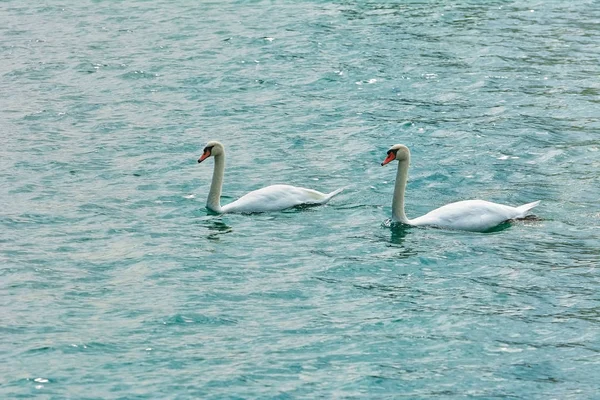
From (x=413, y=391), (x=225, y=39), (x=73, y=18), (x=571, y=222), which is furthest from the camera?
(x=73, y=18)

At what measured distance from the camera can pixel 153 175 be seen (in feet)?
63.9

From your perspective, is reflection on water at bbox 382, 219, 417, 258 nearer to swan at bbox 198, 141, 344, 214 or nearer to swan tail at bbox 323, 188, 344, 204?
swan tail at bbox 323, 188, 344, 204

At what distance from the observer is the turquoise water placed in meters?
12.8

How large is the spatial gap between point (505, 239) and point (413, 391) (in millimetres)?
4682

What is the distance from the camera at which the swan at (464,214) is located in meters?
16.5

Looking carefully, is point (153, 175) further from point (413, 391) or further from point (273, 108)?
point (413, 391)

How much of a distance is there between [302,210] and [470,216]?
96.2 inches

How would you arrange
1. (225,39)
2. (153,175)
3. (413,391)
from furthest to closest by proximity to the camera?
(225,39) → (153,175) → (413,391)

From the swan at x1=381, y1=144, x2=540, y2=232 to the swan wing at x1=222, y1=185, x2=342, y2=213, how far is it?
133 cm

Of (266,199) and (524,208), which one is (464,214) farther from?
(266,199)

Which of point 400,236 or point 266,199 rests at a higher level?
point 266,199

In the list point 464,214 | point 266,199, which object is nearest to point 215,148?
point 266,199

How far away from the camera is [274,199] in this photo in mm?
17578

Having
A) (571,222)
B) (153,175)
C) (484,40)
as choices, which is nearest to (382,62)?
(484,40)
